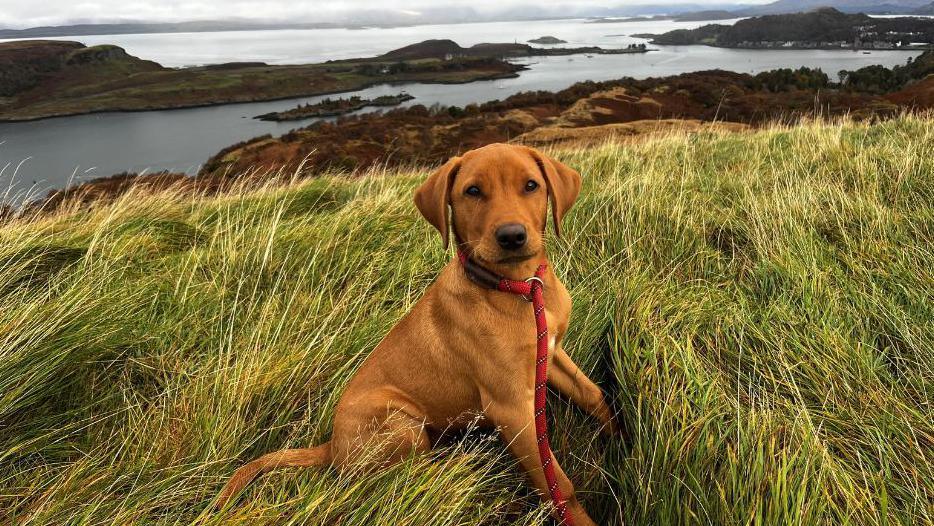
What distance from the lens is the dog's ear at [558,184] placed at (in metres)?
2.20

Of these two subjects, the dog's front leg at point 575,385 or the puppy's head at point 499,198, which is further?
the dog's front leg at point 575,385

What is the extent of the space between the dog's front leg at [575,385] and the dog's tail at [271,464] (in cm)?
117

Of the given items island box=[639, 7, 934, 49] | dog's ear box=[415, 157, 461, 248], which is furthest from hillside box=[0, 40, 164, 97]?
island box=[639, 7, 934, 49]

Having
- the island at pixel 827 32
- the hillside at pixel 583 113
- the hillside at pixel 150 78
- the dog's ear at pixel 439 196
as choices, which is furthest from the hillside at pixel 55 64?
the island at pixel 827 32

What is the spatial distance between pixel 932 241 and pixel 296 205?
6.67m

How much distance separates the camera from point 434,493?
68.6 inches

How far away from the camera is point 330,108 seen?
121ft

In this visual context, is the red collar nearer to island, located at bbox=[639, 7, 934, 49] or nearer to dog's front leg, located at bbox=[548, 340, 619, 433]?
dog's front leg, located at bbox=[548, 340, 619, 433]

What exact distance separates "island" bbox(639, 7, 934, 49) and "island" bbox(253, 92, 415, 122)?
5547 centimetres

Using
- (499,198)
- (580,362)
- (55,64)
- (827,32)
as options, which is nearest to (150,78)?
(55,64)

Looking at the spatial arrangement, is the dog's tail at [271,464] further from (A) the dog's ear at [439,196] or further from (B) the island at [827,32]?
(B) the island at [827,32]

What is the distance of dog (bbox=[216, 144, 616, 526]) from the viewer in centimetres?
198

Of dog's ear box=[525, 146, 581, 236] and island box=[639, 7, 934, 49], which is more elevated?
island box=[639, 7, 934, 49]

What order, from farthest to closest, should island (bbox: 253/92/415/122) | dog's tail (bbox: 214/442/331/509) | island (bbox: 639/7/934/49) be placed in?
island (bbox: 639/7/934/49) → island (bbox: 253/92/415/122) → dog's tail (bbox: 214/442/331/509)
